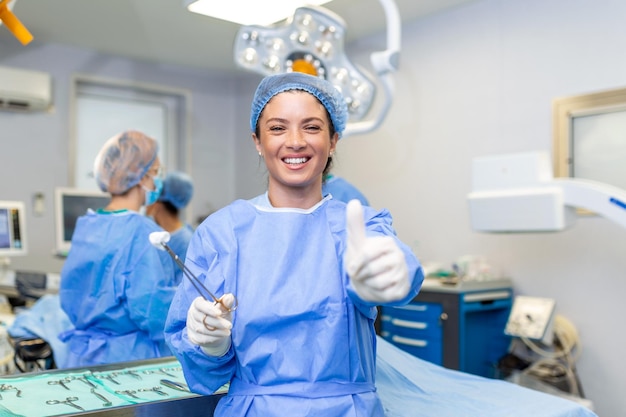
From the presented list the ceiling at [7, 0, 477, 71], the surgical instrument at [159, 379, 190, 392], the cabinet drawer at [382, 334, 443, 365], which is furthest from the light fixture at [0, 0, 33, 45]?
the cabinet drawer at [382, 334, 443, 365]

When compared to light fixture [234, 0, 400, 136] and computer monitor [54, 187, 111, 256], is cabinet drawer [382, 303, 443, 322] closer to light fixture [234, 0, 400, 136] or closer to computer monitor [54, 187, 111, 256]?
light fixture [234, 0, 400, 136]

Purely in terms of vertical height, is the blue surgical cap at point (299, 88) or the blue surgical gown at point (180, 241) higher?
the blue surgical cap at point (299, 88)

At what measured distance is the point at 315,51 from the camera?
2.81 m

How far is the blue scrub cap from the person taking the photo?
2297mm

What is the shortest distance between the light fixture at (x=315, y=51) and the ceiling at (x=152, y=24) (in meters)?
1.10

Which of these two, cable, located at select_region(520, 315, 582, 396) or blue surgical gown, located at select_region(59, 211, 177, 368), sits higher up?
blue surgical gown, located at select_region(59, 211, 177, 368)

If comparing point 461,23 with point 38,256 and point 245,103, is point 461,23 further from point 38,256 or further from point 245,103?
point 38,256

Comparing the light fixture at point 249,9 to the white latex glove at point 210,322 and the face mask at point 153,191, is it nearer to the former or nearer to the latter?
the face mask at point 153,191

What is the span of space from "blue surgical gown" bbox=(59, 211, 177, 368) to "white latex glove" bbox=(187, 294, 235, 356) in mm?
949

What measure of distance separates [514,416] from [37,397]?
109 centimetres

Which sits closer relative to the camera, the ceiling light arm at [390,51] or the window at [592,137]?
the ceiling light arm at [390,51]

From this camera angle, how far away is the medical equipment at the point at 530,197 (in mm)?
2386

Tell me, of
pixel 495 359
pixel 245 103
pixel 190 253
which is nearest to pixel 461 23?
pixel 495 359

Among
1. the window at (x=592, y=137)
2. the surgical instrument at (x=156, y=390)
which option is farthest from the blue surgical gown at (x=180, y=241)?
the window at (x=592, y=137)
